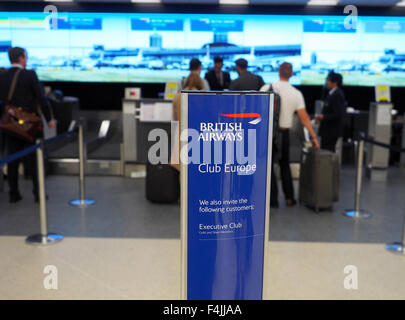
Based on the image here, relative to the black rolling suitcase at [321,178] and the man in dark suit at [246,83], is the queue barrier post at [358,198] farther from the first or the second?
the man in dark suit at [246,83]

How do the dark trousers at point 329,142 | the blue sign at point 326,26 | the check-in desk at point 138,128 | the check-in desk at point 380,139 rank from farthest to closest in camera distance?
the blue sign at point 326,26, the check-in desk at point 380,139, the check-in desk at point 138,128, the dark trousers at point 329,142

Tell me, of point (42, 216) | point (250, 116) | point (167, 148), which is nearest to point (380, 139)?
point (167, 148)

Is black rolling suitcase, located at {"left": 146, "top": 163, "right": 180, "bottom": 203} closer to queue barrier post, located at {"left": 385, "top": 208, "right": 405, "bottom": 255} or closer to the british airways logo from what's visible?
queue barrier post, located at {"left": 385, "top": 208, "right": 405, "bottom": 255}

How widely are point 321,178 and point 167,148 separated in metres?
1.75

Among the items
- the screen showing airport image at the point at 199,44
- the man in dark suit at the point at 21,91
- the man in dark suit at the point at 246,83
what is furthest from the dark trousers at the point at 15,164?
the screen showing airport image at the point at 199,44

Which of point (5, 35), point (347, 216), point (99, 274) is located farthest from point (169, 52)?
point (99, 274)

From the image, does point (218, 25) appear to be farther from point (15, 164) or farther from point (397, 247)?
point (397, 247)

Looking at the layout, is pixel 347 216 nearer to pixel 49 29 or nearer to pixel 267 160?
pixel 267 160

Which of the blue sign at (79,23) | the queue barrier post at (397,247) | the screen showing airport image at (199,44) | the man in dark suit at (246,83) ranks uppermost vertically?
the blue sign at (79,23)

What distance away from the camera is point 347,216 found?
16.1 ft

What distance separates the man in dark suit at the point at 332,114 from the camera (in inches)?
215

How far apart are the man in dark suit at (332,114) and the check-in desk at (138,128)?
212 cm

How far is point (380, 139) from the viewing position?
22.4 feet

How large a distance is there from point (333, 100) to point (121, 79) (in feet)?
20.9
